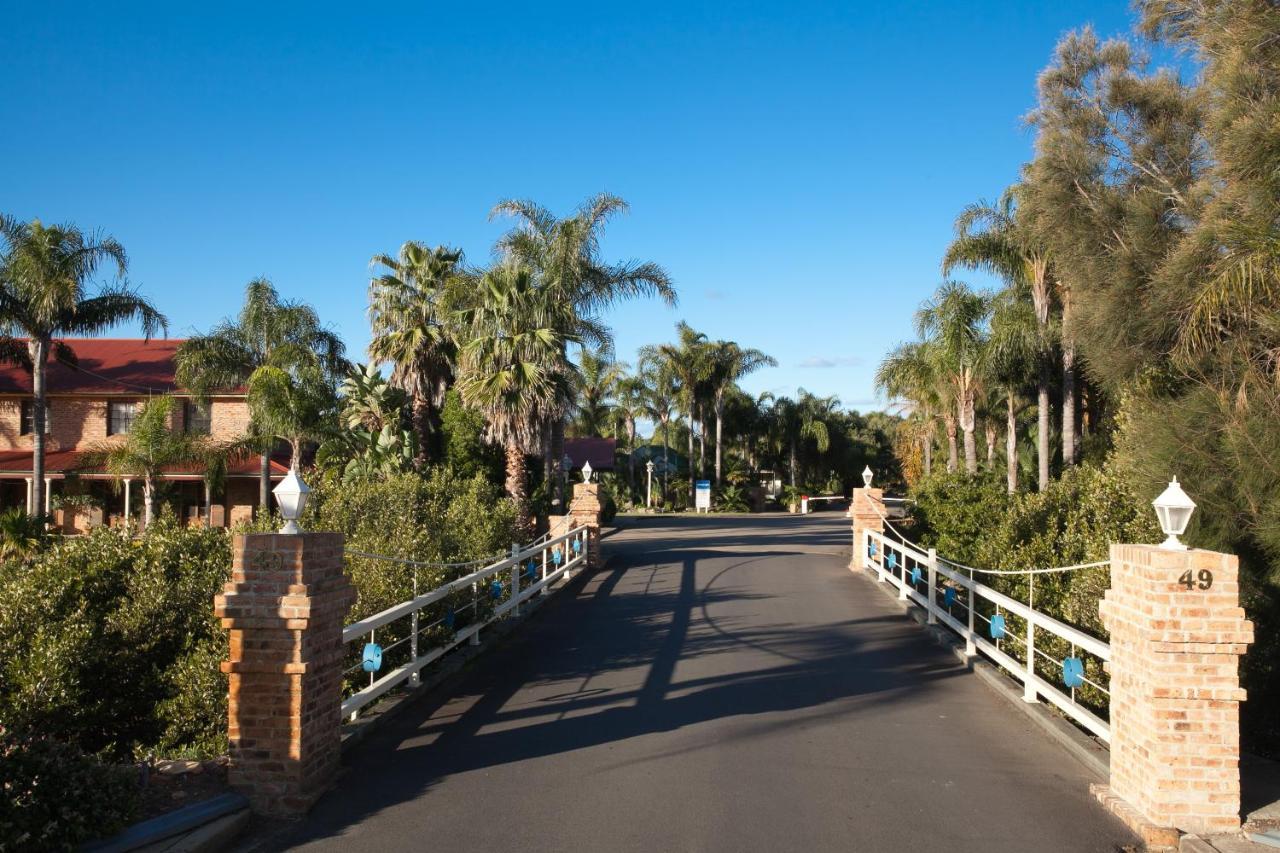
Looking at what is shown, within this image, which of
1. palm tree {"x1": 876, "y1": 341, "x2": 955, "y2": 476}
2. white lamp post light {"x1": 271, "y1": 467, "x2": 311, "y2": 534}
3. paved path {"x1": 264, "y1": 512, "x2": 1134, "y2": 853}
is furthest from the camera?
palm tree {"x1": 876, "y1": 341, "x2": 955, "y2": 476}

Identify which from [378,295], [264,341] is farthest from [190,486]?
[378,295]

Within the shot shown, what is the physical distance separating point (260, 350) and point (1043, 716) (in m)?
27.0

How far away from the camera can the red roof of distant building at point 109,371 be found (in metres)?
32.3

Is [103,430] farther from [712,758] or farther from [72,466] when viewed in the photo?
[712,758]

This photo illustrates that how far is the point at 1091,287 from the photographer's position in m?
15.0

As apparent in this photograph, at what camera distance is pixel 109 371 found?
33.9 meters

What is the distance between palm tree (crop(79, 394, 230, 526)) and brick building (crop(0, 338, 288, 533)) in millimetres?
1416

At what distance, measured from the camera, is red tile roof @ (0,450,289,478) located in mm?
29594

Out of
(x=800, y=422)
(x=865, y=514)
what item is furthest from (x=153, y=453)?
(x=800, y=422)

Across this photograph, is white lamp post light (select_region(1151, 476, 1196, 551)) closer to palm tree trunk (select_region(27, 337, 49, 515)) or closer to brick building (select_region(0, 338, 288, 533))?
palm tree trunk (select_region(27, 337, 49, 515))

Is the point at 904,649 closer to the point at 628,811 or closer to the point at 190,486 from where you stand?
the point at 628,811

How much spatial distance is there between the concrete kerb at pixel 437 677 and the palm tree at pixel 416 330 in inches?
589

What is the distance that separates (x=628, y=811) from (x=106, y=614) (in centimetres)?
633

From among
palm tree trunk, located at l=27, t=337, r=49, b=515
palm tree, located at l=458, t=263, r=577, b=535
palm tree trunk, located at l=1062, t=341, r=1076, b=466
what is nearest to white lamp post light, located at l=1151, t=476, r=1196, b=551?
palm tree, located at l=458, t=263, r=577, b=535
